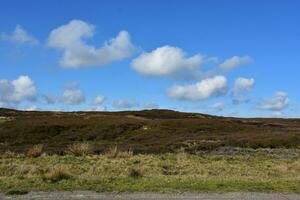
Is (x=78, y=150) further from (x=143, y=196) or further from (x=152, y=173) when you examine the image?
(x=143, y=196)

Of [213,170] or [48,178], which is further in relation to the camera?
[213,170]

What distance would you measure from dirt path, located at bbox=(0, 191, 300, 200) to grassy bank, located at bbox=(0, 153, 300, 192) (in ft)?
2.62

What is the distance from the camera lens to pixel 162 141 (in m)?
44.8

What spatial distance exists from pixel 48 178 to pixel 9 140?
31316 mm

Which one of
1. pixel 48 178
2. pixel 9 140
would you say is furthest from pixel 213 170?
pixel 9 140

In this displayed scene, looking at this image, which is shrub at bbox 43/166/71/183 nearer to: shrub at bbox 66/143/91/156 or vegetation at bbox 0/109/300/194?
vegetation at bbox 0/109/300/194

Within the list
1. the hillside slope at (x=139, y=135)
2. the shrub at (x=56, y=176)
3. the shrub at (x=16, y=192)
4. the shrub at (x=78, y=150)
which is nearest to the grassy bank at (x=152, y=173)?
the shrub at (x=56, y=176)

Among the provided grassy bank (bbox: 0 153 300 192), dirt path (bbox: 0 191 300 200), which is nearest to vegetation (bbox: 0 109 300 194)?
grassy bank (bbox: 0 153 300 192)

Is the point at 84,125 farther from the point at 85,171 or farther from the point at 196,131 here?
the point at 85,171

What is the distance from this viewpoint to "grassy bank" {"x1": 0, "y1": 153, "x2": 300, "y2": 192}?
16672 millimetres

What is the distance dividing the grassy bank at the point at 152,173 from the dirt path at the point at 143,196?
2.62 ft

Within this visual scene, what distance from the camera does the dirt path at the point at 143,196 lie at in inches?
571

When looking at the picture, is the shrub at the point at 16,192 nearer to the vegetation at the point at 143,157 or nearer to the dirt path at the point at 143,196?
the vegetation at the point at 143,157

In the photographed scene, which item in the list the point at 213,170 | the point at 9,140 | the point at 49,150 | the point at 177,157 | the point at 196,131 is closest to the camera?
the point at 213,170
